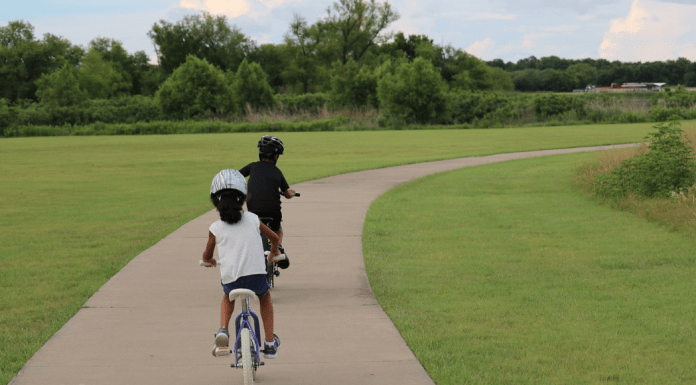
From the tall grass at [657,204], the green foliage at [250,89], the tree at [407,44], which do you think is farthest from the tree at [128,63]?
the tall grass at [657,204]

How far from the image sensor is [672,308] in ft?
23.5

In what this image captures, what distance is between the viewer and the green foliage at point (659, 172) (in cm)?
1427

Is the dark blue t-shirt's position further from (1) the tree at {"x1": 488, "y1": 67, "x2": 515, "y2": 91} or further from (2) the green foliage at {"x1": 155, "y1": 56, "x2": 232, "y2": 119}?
(1) the tree at {"x1": 488, "y1": 67, "x2": 515, "y2": 91}

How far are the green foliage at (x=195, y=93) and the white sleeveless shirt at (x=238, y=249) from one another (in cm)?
5422

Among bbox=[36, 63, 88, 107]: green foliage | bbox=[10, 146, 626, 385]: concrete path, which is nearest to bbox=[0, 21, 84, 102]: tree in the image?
bbox=[36, 63, 88, 107]: green foliage

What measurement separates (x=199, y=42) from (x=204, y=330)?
102788mm

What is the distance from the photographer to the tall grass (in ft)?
38.9

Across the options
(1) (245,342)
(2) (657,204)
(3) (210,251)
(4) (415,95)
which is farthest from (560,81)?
(1) (245,342)

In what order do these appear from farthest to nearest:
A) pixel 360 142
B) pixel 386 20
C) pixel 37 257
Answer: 1. pixel 386 20
2. pixel 360 142
3. pixel 37 257

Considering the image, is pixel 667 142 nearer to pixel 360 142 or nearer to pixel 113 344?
pixel 113 344

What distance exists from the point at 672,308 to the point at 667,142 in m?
8.42

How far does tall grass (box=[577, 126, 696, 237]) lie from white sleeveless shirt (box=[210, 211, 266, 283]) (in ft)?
27.0

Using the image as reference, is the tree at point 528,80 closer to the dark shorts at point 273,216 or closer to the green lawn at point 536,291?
the green lawn at point 536,291

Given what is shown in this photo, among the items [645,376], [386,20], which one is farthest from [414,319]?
[386,20]
